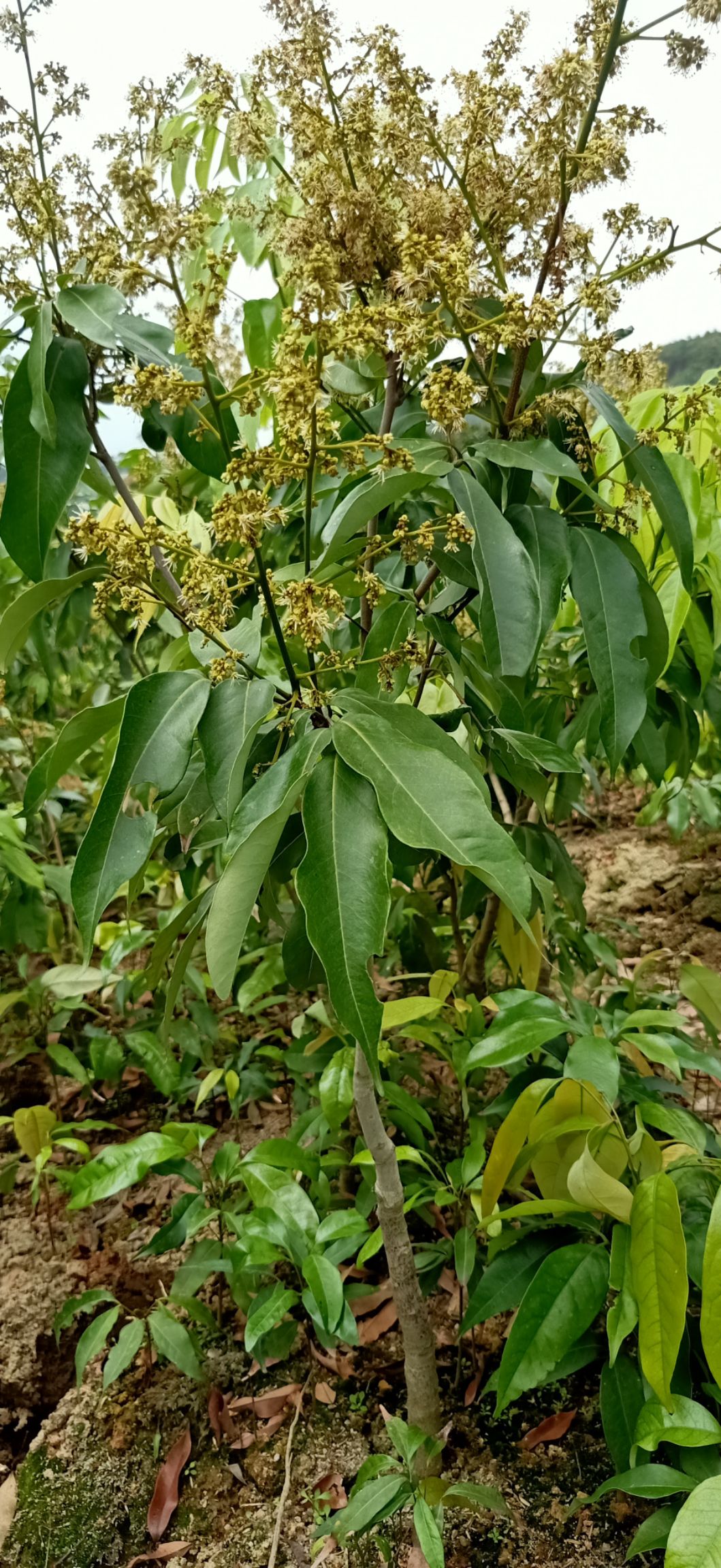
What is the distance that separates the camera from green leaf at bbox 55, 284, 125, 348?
1.97 feet

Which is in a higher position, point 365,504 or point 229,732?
point 365,504

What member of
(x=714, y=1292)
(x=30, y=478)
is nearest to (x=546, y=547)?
(x=30, y=478)

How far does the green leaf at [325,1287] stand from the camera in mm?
789

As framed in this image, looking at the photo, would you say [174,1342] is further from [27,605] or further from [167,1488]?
[27,605]

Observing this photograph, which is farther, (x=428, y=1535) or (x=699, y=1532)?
(x=428, y=1535)

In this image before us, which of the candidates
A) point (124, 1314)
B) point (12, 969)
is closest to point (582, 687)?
point (124, 1314)

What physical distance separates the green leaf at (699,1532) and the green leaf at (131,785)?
1.71 feet

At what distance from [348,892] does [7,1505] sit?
0.88m

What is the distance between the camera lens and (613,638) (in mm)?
655

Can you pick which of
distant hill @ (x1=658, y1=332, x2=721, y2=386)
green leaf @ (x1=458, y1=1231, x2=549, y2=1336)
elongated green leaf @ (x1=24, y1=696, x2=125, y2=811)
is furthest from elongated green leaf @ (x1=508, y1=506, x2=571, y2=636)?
distant hill @ (x1=658, y1=332, x2=721, y2=386)

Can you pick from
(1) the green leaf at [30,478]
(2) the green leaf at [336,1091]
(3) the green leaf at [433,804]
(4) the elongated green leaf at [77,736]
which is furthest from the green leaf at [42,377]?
(2) the green leaf at [336,1091]

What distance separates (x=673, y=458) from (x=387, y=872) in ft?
1.75

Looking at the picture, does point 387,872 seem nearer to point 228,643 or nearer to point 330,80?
point 228,643

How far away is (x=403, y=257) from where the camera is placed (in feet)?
1.69
